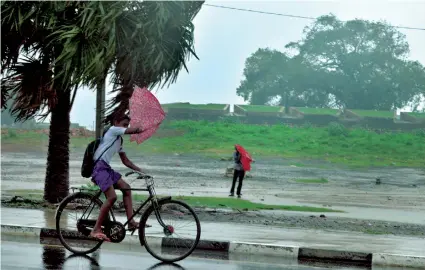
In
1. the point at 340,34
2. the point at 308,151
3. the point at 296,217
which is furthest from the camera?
the point at 308,151

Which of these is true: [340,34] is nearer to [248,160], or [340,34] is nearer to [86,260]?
[248,160]

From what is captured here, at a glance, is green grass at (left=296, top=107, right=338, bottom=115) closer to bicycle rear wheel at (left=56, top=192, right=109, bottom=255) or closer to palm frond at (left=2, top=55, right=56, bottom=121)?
palm frond at (left=2, top=55, right=56, bottom=121)

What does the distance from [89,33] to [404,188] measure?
26.4 m

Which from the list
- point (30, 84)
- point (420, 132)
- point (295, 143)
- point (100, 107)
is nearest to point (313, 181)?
point (295, 143)

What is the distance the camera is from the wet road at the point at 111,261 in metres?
9.93

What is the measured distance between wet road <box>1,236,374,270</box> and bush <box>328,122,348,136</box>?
4077 cm

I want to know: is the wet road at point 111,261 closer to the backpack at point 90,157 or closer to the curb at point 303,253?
the curb at point 303,253

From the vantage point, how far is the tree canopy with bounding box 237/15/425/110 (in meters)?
49.4

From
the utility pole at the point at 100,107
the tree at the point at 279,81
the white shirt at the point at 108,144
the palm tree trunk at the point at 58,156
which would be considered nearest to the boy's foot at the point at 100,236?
the white shirt at the point at 108,144

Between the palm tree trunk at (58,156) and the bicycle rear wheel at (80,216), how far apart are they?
6.45m

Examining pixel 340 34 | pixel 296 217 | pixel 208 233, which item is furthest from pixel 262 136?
pixel 208 233

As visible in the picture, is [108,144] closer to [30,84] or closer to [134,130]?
[134,130]

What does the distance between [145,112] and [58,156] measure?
445cm

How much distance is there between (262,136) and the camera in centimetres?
5391
